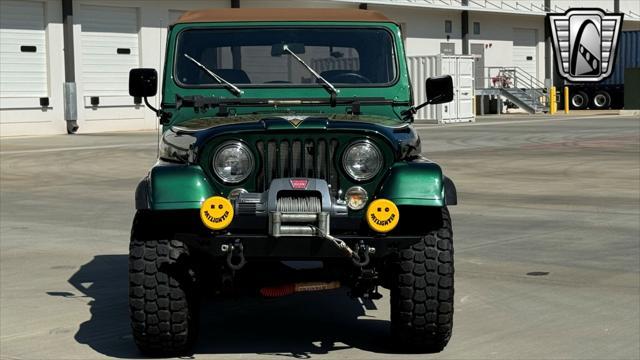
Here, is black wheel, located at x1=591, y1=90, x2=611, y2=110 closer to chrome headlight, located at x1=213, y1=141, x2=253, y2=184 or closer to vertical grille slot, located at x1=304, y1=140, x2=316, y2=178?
vertical grille slot, located at x1=304, y1=140, x2=316, y2=178

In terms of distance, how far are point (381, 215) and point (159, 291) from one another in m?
1.31

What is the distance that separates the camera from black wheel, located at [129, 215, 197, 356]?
6398 millimetres

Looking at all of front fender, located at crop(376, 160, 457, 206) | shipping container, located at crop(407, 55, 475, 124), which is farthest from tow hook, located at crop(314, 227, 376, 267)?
shipping container, located at crop(407, 55, 475, 124)

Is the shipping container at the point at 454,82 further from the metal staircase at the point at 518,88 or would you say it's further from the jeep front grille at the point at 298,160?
the jeep front grille at the point at 298,160

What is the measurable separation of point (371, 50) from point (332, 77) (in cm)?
33

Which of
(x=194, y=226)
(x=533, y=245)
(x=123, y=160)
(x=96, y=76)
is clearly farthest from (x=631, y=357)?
(x=96, y=76)

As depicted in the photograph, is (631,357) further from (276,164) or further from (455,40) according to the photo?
(455,40)

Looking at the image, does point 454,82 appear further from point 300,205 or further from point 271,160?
point 300,205

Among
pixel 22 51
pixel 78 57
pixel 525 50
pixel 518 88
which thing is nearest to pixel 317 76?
pixel 22 51

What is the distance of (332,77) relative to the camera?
7883 mm

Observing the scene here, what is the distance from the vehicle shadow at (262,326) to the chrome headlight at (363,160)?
110 cm
